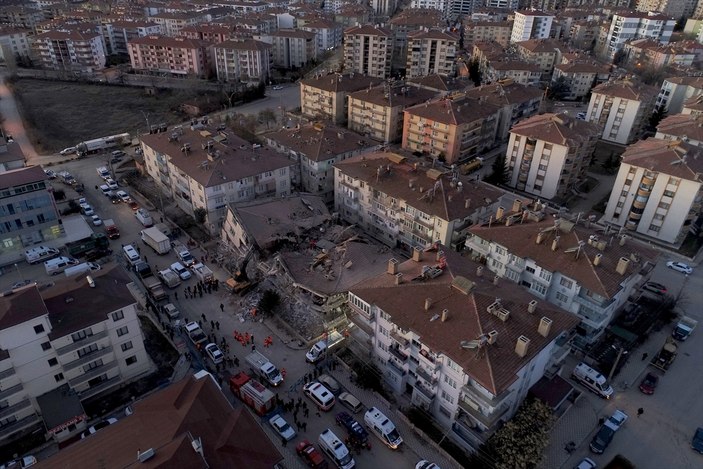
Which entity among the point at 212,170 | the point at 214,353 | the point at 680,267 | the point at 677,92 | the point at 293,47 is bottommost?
the point at 680,267

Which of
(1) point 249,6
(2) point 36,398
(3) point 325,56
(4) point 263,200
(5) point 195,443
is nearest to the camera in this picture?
(5) point 195,443

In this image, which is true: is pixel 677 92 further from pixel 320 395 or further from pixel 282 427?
pixel 282 427

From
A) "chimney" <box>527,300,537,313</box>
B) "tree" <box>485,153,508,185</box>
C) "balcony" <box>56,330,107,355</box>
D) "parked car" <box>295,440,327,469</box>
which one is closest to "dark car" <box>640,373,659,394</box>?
Answer: "chimney" <box>527,300,537,313</box>

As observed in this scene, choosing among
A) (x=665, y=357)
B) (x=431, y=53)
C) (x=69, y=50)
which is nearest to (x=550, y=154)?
(x=665, y=357)

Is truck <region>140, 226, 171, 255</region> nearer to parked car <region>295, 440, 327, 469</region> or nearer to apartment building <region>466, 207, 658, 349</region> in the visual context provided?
parked car <region>295, 440, 327, 469</region>

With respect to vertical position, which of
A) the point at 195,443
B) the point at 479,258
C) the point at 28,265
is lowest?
the point at 28,265

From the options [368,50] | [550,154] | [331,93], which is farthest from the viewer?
[368,50]

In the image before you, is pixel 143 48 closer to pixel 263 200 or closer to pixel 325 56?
pixel 325 56

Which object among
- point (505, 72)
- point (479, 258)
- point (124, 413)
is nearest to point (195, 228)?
point (124, 413)
